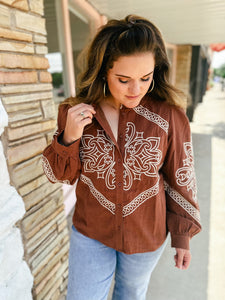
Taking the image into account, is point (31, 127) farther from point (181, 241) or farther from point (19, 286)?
point (181, 241)

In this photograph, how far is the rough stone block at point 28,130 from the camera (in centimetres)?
123

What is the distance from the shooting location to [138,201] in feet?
3.74

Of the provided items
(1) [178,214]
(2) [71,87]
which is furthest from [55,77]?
(1) [178,214]

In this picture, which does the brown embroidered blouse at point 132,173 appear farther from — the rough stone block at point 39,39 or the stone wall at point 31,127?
the rough stone block at point 39,39

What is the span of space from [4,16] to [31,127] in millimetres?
589

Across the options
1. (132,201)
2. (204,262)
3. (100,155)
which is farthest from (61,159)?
(204,262)

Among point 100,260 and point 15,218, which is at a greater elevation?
point 15,218

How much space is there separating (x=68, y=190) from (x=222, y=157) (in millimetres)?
3696

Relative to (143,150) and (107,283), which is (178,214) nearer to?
(143,150)

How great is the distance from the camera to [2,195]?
1165mm

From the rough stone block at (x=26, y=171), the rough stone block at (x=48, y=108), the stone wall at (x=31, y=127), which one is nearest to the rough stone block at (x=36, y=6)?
the stone wall at (x=31, y=127)

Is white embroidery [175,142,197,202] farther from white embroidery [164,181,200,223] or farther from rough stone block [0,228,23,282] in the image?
rough stone block [0,228,23,282]

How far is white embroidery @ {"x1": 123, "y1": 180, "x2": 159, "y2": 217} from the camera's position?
1.13m

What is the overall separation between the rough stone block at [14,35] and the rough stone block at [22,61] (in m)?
0.08
